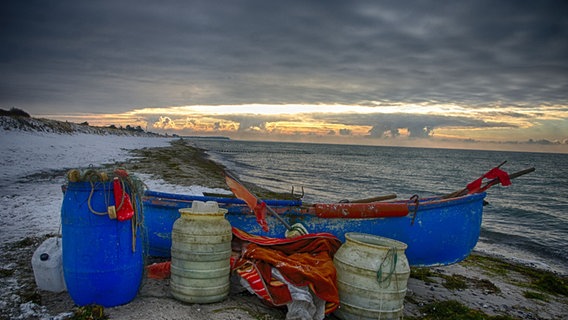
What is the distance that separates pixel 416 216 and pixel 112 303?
4737 millimetres

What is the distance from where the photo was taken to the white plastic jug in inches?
186

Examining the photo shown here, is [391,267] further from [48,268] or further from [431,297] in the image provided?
[48,268]

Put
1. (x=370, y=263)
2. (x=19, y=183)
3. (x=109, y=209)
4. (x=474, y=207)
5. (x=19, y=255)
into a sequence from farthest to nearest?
(x=19, y=183)
(x=474, y=207)
(x=19, y=255)
(x=370, y=263)
(x=109, y=209)

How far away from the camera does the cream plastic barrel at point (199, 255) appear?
4.72 m

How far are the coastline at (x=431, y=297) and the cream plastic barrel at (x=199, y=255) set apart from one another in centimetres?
16

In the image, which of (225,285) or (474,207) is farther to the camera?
(474,207)

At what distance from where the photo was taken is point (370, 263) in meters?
4.75

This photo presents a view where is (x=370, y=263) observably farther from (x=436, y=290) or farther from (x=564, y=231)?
(x=564, y=231)

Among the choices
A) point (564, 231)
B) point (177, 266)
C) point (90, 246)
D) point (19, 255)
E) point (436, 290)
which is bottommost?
point (564, 231)

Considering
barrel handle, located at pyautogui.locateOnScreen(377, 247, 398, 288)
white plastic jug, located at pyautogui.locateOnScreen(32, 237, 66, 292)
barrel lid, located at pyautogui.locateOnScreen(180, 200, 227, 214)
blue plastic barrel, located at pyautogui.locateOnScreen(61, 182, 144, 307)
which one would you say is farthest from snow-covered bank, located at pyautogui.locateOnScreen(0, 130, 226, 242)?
barrel handle, located at pyautogui.locateOnScreen(377, 247, 398, 288)

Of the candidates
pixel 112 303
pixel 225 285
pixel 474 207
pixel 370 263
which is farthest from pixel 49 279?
pixel 474 207

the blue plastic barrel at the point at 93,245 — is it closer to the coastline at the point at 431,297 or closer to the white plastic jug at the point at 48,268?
the coastline at the point at 431,297

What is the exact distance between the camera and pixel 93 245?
13.6 feet

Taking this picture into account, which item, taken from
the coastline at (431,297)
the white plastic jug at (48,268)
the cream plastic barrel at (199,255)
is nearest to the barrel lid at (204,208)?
the cream plastic barrel at (199,255)
